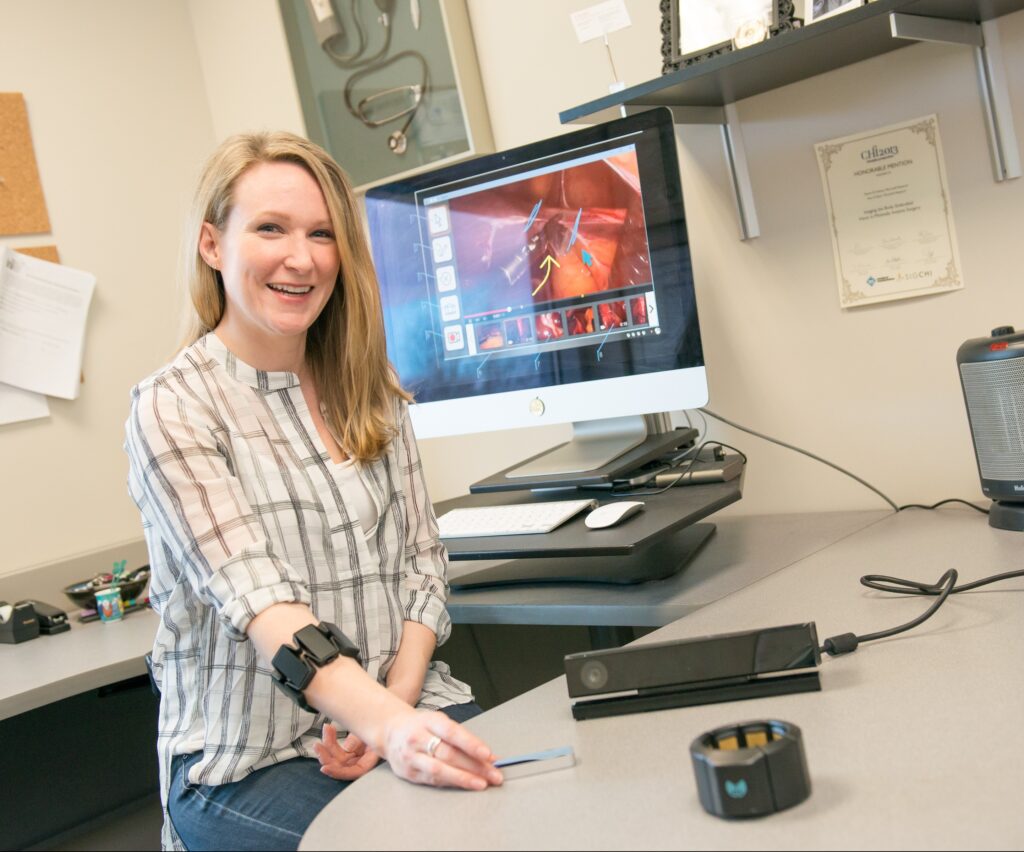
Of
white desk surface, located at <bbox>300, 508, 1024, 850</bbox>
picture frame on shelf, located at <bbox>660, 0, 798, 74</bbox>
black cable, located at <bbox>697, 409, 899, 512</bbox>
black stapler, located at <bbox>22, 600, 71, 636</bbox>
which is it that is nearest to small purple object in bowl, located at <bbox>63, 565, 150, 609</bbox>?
black stapler, located at <bbox>22, 600, 71, 636</bbox>

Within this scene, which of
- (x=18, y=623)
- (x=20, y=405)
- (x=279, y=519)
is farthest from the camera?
(x=20, y=405)

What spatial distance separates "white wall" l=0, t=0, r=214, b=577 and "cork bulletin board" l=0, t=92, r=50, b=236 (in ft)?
0.07

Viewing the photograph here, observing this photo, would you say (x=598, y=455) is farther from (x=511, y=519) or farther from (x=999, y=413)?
(x=999, y=413)

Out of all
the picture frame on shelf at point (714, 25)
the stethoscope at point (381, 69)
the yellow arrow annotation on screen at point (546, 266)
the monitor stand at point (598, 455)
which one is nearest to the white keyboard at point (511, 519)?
A: the monitor stand at point (598, 455)

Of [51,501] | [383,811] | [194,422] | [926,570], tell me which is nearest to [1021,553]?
[926,570]

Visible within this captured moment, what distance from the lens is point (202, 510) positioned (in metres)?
1.18

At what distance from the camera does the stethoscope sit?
2211 millimetres

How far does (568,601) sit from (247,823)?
1.52 ft

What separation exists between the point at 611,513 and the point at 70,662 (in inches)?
35.0

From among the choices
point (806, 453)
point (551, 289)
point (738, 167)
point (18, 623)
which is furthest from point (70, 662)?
point (738, 167)

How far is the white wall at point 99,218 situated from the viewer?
227 centimetres

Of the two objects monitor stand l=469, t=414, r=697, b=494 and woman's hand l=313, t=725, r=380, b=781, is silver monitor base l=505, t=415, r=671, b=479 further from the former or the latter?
woman's hand l=313, t=725, r=380, b=781

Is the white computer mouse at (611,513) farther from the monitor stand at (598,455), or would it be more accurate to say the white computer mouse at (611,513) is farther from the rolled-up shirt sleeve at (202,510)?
the rolled-up shirt sleeve at (202,510)

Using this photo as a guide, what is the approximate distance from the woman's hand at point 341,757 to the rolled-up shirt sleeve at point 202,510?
6.1 inches
